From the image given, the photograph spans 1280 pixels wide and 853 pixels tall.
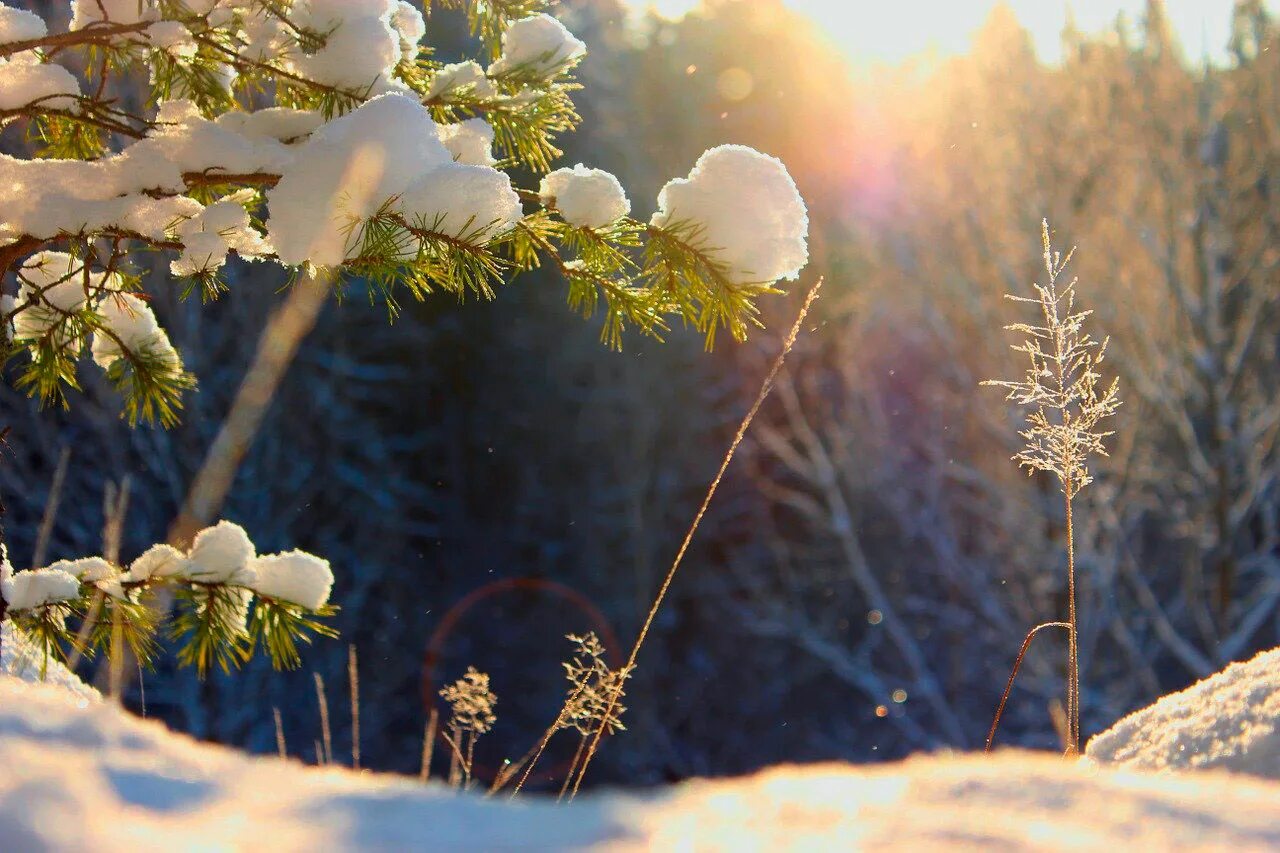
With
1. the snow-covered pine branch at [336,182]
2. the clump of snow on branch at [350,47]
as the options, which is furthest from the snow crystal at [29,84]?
the clump of snow on branch at [350,47]

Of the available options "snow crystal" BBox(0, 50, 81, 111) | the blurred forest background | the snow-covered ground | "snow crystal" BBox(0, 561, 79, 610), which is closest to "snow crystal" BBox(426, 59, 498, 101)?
"snow crystal" BBox(0, 50, 81, 111)

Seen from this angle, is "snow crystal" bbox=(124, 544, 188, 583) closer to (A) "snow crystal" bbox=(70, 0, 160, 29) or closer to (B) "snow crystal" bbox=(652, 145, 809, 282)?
(A) "snow crystal" bbox=(70, 0, 160, 29)

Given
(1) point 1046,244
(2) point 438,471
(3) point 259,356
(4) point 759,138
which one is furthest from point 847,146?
(1) point 1046,244

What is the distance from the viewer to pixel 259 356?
39.7ft

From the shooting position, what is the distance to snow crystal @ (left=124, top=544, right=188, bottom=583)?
7.53 ft

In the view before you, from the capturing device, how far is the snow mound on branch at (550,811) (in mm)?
642

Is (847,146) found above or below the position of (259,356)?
above

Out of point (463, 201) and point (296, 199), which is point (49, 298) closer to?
point (296, 199)

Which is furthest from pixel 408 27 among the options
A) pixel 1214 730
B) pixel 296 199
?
pixel 1214 730

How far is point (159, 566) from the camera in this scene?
7.59ft

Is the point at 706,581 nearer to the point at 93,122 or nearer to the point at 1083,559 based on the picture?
the point at 1083,559

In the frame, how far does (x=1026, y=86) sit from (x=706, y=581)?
8.31m

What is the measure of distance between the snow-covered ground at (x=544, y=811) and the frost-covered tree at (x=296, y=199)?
1.08m

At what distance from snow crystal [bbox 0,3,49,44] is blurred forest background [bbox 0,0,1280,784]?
7.06 meters
